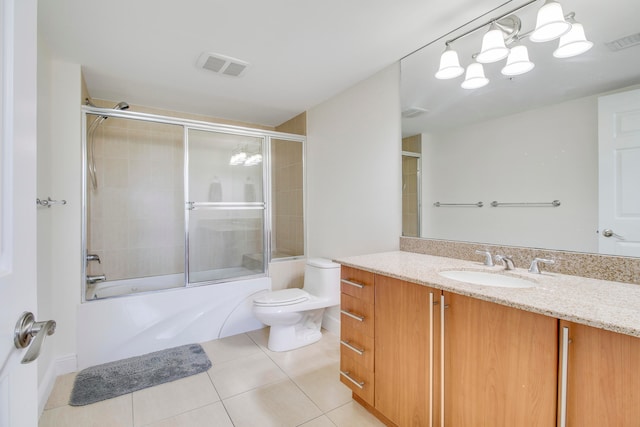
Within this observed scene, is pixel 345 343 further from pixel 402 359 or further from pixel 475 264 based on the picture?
pixel 475 264

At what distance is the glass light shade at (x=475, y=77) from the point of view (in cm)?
177

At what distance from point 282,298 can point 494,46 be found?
2.18 m

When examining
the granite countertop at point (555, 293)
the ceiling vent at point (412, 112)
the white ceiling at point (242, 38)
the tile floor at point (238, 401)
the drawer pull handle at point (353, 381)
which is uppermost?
the white ceiling at point (242, 38)

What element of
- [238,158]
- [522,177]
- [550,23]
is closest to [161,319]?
[238,158]

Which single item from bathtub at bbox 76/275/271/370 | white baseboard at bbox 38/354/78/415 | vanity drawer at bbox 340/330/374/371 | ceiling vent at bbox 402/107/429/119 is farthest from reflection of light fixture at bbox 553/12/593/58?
white baseboard at bbox 38/354/78/415

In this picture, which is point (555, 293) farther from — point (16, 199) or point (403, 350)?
point (16, 199)

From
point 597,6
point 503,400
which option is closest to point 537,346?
point 503,400

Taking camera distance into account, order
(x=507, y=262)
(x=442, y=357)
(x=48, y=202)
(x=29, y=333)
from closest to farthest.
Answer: (x=29, y=333)
(x=442, y=357)
(x=507, y=262)
(x=48, y=202)

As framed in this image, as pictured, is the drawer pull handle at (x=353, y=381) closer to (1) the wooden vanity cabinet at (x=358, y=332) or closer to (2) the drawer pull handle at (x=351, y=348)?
(1) the wooden vanity cabinet at (x=358, y=332)

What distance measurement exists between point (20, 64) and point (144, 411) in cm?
190

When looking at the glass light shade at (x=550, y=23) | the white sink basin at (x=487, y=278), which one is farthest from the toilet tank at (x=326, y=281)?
the glass light shade at (x=550, y=23)

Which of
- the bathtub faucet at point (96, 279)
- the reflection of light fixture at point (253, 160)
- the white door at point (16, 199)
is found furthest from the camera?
the reflection of light fixture at point (253, 160)

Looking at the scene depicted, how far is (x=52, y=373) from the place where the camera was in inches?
78.7

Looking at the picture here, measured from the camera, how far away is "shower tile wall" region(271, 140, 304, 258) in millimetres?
3332
